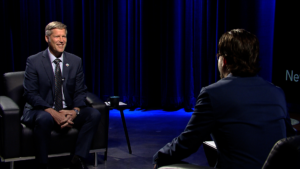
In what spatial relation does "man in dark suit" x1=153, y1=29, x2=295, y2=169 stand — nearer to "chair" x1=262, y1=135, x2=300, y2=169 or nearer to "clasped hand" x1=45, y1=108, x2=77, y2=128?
"chair" x1=262, y1=135, x2=300, y2=169

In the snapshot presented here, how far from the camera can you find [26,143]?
2.29 meters

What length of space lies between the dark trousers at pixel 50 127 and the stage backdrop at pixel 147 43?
2331 millimetres

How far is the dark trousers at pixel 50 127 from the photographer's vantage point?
2.26 meters

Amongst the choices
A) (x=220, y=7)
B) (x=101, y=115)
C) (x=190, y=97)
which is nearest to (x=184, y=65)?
(x=190, y=97)

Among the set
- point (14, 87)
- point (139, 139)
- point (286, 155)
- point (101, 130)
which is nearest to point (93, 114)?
point (101, 130)

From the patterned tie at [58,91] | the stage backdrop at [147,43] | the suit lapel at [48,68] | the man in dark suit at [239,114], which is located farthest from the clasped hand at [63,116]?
the stage backdrop at [147,43]

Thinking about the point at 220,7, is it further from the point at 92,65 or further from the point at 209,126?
the point at 209,126

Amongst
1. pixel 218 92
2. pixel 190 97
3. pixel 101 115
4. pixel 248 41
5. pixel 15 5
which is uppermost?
pixel 15 5

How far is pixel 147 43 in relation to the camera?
190 inches

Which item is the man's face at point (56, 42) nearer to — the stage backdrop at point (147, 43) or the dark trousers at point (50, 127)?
the dark trousers at point (50, 127)

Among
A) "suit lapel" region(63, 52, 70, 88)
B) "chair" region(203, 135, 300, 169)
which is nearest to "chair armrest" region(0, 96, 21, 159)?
"suit lapel" region(63, 52, 70, 88)

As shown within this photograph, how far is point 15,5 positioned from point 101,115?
8.75 feet

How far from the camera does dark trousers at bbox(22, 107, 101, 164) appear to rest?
2.26 m

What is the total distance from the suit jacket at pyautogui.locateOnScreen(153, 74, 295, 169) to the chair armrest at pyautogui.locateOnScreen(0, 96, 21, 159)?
Result: 5.17 feet
